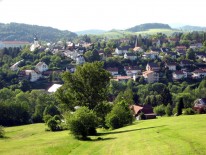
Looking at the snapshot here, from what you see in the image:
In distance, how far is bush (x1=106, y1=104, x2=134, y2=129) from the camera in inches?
1655

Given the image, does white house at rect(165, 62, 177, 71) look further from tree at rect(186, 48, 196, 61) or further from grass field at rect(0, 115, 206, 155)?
grass field at rect(0, 115, 206, 155)

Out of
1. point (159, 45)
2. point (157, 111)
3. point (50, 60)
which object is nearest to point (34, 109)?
point (157, 111)

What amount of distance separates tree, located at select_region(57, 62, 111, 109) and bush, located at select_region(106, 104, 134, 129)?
2.37 metres

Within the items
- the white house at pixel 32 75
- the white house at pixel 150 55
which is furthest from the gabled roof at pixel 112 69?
the white house at pixel 32 75

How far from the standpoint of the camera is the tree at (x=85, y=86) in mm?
40375

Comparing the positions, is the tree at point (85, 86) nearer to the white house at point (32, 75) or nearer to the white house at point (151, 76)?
the white house at point (151, 76)

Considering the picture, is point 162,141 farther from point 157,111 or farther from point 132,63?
point 132,63

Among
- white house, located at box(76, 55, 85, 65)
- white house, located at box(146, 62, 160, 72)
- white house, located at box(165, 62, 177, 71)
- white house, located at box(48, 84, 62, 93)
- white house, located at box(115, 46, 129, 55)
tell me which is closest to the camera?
white house, located at box(48, 84, 62, 93)

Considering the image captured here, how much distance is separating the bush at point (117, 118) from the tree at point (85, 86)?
7.78 ft

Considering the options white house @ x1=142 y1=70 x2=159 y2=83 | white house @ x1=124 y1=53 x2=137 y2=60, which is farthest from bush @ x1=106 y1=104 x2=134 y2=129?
white house @ x1=124 y1=53 x2=137 y2=60

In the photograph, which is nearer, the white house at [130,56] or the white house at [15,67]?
the white house at [15,67]

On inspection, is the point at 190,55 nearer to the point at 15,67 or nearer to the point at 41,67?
the point at 41,67

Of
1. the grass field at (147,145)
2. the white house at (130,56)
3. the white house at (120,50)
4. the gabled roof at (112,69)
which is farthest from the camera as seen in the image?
the white house at (120,50)

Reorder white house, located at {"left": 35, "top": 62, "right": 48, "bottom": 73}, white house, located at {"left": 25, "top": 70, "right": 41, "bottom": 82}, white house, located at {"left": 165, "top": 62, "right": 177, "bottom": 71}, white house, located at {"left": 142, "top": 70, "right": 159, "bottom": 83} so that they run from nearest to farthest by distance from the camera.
Result: white house, located at {"left": 25, "top": 70, "right": 41, "bottom": 82}
white house, located at {"left": 142, "top": 70, "right": 159, "bottom": 83}
white house, located at {"left": 35, "top": 62, "right": 48, "bottom": 73}
white house, located at {"left": 165, "top": 62, "right": 177, "bottom": 71}
